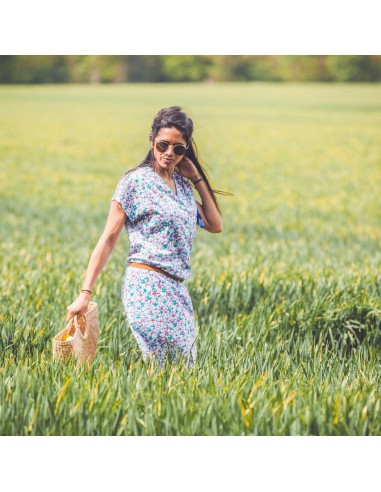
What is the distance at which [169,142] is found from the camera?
138 inches

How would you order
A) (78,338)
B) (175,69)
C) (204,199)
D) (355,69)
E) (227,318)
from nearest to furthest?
(78,338) → (204,199) → (227,318) → (355,69) → (175,69)

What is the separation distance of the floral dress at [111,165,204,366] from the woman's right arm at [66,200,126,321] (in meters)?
0.05

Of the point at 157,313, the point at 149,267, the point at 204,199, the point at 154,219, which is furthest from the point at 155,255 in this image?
the point at 204,199

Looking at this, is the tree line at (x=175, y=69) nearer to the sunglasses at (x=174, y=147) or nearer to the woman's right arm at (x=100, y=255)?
the sunglasses at (x=174, y=147)

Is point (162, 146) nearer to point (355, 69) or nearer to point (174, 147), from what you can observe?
point (174, 147)

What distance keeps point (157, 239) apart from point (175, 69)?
13500mm

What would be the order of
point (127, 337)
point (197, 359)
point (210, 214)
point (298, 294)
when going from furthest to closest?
point (298, 294) → point (127, 337) → point (197, 359) → point (210, 214)

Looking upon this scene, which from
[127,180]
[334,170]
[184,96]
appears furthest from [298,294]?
[184,96]

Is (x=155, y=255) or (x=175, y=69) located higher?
(x=175, y=69)

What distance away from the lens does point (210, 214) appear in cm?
382

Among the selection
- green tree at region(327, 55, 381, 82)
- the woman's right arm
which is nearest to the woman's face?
the woman's right arm

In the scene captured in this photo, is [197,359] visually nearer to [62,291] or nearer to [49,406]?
[49,406]

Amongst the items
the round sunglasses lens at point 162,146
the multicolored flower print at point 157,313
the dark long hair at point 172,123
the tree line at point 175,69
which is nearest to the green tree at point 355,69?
the tree line at point 175,69

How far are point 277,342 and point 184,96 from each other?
30.9m
